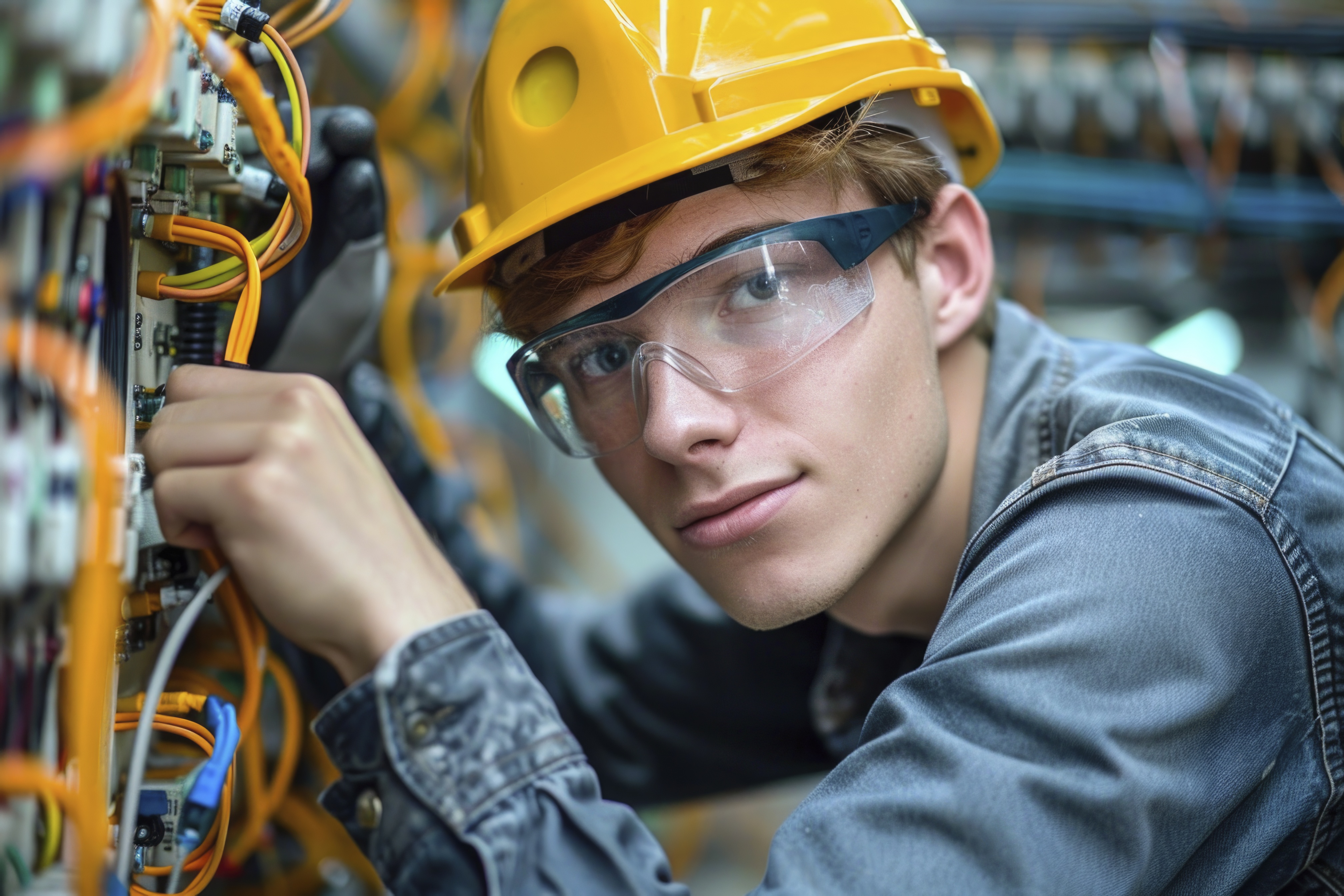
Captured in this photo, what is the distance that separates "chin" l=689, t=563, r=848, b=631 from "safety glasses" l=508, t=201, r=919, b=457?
0.60ft

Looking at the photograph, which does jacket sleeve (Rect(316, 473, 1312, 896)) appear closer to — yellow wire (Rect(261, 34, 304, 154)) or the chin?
the chin

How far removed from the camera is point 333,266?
114 centimetres

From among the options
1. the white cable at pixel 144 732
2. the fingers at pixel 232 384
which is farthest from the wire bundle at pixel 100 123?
the white cable at pixel 144 732

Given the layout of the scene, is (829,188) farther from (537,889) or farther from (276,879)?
(276,879)

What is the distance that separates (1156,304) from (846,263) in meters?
1.38

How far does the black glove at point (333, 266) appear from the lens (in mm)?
1082

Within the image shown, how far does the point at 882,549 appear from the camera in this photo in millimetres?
1067

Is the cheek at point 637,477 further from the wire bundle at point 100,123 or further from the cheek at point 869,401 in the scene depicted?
the wire bundle at point 100,123

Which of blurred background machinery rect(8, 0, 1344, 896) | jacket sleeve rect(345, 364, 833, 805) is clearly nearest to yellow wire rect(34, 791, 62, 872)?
blurred background machinery rect(8, 0, 1344, 896)

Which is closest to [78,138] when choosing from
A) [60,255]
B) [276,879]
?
[60,255]

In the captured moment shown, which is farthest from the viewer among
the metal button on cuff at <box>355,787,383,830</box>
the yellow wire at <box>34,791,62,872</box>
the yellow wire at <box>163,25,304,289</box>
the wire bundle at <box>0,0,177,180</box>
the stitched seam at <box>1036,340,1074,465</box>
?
the stitched seam at <box>1036,340,1074,465</box>

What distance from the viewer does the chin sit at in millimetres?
985

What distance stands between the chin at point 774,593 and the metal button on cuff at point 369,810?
1.35ft

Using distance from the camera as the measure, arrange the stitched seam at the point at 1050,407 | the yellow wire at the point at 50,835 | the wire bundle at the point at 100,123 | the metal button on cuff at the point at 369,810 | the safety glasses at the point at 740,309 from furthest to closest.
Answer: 1. the stitched seam at the point at 1050,407
2. the safety glasses at the point at 740,309
3. the metal button on cuff at the point at 369,810
4. the yellow wire at the point at 50,835
5. the wire bundle at the point at 100,123
